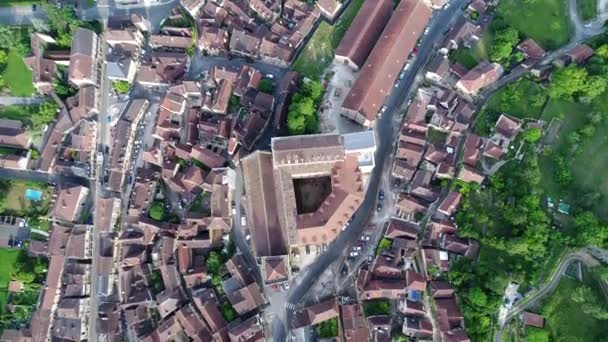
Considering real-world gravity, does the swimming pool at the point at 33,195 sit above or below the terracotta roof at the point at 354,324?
above

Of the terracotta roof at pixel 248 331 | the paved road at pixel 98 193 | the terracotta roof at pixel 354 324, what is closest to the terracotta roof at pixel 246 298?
the terracotta roof at pixel 248 331

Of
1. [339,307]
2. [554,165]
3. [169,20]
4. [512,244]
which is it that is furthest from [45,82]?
[554,165]

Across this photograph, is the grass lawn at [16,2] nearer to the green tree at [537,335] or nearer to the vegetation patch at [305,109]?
the vegetation patch at [305,109]

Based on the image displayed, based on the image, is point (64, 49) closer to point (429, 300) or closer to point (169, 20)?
point (169, 20)

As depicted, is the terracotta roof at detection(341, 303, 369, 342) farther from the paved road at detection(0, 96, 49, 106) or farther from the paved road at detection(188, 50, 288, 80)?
the paved road at detection(0, 96, 49, 106)

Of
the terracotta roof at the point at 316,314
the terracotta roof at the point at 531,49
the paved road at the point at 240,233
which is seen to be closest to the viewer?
the terracotta roof at the point at 316,314

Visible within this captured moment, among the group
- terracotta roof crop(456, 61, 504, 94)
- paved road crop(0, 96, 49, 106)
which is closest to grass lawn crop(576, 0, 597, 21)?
terracotta roof crop(456, 61, 504, 94)
